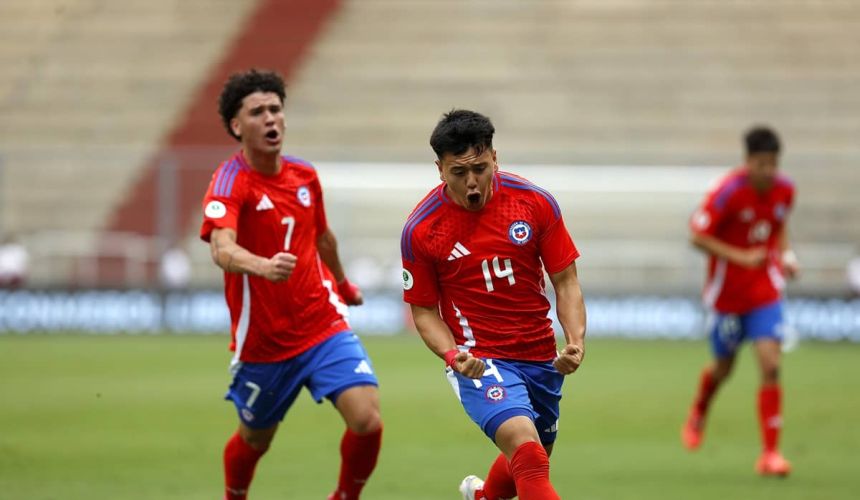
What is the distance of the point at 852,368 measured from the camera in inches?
693

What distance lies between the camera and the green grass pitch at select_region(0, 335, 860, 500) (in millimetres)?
9211

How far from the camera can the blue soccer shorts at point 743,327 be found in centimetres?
1044

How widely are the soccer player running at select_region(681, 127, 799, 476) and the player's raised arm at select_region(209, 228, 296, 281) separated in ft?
15.1

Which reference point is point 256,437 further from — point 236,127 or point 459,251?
point 459,251

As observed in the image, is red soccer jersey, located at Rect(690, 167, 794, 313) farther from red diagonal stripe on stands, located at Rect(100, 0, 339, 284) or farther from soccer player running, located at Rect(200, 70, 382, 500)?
red diagonal stripe on stands, located at Rect(100, 0, 339, 284)

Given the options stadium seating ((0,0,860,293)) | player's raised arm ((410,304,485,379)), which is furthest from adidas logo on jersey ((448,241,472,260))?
stadium seating ((0,0,860,293))

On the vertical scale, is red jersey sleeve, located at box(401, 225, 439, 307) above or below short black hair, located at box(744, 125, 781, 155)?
below

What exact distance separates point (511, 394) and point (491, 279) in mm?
546

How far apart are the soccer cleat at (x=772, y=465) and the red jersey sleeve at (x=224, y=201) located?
434 cm

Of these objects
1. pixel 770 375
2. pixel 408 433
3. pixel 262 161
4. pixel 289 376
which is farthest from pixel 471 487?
pixel 408 433

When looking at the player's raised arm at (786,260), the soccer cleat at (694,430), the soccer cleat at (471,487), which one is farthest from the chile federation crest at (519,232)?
the soccer cleat at (694,430)

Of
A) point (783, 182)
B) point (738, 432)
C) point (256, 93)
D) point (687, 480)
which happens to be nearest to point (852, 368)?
point (738, 432)

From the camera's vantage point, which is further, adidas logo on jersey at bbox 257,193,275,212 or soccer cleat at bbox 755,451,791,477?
soccer cleat at bbox 755,451,791,477

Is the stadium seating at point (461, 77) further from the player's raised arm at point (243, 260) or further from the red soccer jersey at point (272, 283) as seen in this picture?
the player's raised arm at point (243, 260)
